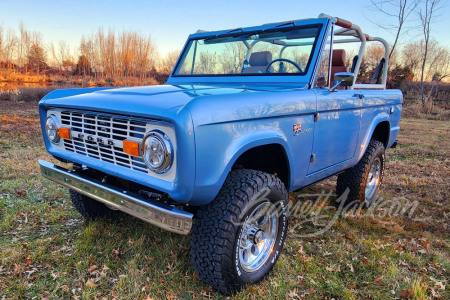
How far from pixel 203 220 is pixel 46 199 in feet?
9.13

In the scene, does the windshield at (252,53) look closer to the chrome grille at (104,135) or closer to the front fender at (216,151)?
the front fender at (216,151)

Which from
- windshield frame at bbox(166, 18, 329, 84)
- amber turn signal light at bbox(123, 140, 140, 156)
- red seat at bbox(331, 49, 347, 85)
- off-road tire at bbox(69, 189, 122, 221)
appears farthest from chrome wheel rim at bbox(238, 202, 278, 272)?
red seat at bbox(331, 49, 347, 85)

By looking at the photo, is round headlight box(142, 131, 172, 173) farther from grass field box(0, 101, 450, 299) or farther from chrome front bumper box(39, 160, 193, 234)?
grass field box(0, 101, 450, 299)

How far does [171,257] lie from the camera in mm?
2682

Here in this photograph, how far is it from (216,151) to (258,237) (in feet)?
2.89

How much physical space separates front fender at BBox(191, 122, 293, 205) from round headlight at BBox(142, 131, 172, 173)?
18cm

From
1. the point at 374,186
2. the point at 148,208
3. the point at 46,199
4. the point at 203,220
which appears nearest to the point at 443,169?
the point at 374,186

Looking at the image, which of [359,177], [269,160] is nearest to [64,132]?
[269,160]

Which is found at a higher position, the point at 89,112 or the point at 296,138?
the point at 89,112

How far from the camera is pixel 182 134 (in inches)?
66.4

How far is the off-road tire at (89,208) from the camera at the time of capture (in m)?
3.05

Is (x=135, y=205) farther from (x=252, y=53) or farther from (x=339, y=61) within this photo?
(x=339, y=61)

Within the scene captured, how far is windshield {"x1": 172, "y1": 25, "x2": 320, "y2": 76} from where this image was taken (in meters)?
3.02

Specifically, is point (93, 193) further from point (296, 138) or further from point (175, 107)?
point (296, 138)
